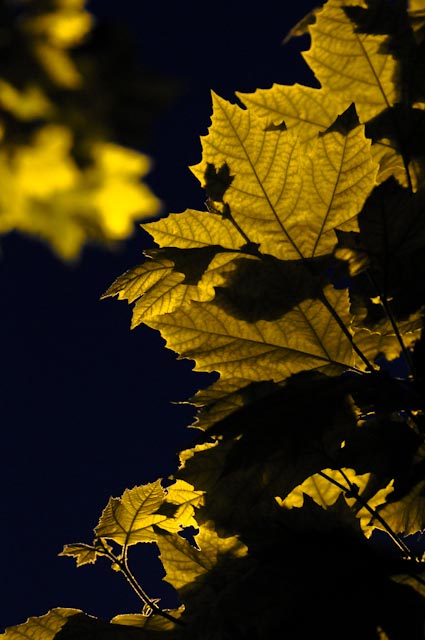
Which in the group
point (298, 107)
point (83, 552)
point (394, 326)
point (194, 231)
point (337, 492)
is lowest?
point (337, 492)

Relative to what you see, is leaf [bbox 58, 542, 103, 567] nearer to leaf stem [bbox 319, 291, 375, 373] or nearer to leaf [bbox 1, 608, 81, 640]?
leaf [bbox 1, 608, 81, 640]

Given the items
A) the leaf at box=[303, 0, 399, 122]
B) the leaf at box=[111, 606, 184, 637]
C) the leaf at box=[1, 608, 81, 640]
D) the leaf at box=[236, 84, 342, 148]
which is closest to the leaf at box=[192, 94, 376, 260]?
the leaf at box=[236, 84, 342, 148]

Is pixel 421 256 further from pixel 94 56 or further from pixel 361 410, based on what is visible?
pixel 94 56

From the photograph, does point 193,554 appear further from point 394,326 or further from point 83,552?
point 394,326

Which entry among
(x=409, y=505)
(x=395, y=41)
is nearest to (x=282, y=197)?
(x=395, y=41)

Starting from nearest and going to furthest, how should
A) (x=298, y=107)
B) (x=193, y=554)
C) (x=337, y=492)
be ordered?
(x=193, y=554) < (x=337, y=492) < (x=298, y=107)

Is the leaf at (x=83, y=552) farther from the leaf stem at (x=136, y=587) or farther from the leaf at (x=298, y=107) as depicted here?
the leaf at (x=298, y=107)

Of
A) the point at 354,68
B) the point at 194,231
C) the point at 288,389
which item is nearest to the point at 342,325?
the point at 288,389

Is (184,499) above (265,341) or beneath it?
beneath
